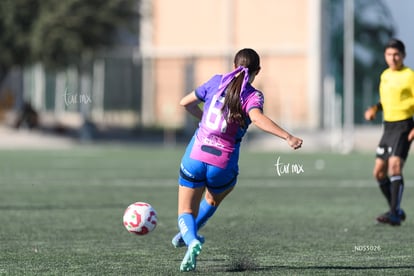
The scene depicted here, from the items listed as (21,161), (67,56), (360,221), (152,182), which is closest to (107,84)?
(67,56)

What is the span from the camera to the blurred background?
1850 inches

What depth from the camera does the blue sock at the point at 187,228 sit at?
9.27 meters

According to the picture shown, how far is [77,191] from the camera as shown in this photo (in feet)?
66.8

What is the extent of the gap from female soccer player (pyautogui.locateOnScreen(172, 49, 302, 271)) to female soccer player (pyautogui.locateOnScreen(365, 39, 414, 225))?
498 centimetres

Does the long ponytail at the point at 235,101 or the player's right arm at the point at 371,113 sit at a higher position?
the long ponytail at the point at 235,101

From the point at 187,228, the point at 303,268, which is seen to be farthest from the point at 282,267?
the point at 187,228

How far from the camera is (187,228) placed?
9391mm

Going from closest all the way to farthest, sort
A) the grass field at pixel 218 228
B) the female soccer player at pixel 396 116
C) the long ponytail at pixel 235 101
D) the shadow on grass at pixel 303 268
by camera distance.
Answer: the long ponytail at pixel 235 101, the shadow on grass at pixel 303 268, the grass field at pixel 218 228, the female soccer player at pixel 396 116

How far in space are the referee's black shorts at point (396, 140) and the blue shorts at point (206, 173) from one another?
507 centimetres

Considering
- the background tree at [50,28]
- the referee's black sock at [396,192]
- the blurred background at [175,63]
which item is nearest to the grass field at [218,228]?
the referee's black sock at [396,192]

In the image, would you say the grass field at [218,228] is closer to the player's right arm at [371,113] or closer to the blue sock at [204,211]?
the blue sock at [204,211]

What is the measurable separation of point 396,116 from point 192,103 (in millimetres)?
5055

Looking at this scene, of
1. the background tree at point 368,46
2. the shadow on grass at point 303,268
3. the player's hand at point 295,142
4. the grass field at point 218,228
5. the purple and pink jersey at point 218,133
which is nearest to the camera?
the player's hand at point 295,142

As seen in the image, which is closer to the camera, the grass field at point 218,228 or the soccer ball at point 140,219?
the grass field at point 218,228
